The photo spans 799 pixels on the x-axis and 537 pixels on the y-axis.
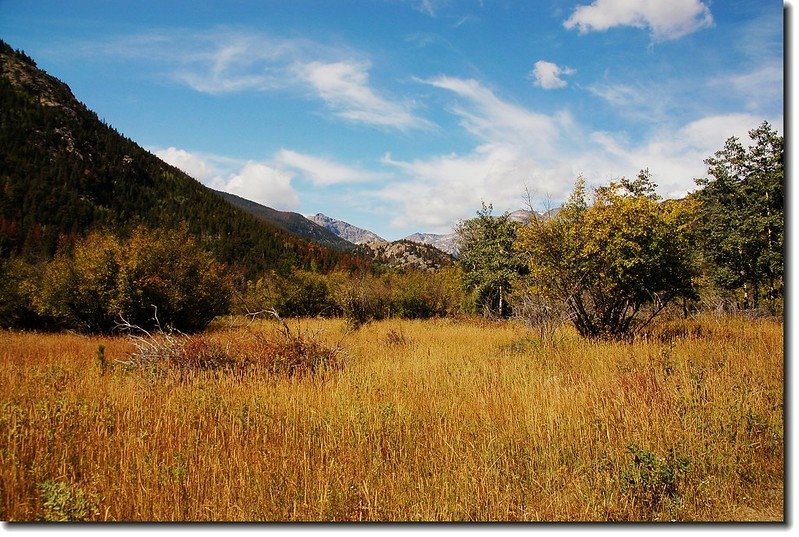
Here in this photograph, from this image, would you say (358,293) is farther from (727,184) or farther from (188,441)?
(188,441)

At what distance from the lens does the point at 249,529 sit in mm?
2658

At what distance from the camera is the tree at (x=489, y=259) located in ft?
86.5

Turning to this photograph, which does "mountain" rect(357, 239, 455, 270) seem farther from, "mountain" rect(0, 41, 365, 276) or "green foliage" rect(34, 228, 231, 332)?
"green foliage" rect(34, 228, 231, 332)

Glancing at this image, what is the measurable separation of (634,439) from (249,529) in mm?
3337

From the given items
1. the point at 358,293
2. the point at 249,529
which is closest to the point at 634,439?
the point at 249,529

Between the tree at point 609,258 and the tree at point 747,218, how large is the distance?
457 inches

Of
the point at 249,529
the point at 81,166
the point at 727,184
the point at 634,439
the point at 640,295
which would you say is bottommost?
the point at 249,529

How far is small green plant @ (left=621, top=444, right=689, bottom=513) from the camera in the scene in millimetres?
2783

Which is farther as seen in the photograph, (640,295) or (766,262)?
(766,262)

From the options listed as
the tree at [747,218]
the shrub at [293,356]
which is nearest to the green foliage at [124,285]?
the shrub at [293,356]

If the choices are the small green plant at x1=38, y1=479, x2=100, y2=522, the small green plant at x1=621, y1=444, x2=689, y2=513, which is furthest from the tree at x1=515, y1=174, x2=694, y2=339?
the small green plant at x1=38, y1=479, x2=100, y2=522

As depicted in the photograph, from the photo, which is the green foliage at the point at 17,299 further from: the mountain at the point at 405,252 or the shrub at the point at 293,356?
the mountain at the point at 405,252

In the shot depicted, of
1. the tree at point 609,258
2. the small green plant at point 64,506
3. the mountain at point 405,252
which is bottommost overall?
the small green plant at point 64,506

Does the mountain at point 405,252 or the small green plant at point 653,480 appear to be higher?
the mountain at point 405,252
